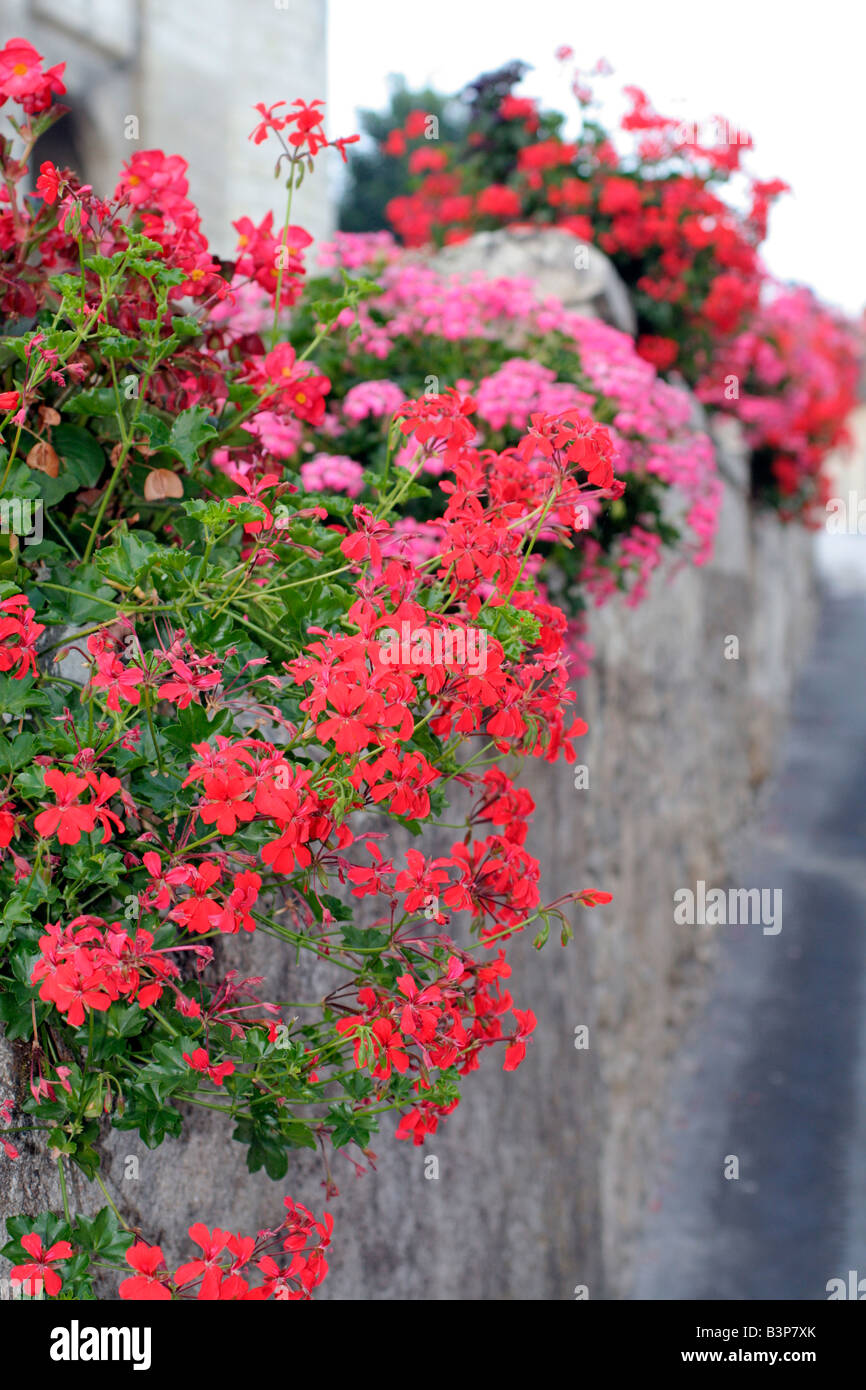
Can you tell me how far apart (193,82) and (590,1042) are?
508cm

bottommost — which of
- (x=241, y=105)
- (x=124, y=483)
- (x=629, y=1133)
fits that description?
(x=629, y=1133)

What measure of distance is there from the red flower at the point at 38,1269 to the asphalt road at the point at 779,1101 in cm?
378

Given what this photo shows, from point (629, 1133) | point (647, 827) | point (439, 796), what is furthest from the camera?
point (647, 827)

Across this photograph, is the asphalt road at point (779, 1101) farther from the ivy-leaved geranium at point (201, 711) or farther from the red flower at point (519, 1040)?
the ivy-leaved geranium at point (201, 711)

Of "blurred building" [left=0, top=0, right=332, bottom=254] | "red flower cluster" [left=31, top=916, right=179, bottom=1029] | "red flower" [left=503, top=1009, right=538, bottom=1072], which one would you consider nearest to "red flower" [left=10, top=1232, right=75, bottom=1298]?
"red flower cluster" [left=31, top=916, right=179, bottom=1029]

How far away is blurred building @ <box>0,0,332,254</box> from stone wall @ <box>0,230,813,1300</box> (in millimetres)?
3075

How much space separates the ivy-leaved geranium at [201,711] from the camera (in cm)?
132

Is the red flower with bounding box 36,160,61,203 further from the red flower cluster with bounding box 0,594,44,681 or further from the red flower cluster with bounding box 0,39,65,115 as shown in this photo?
the red flower cluster with bounding box 0,594,44,681

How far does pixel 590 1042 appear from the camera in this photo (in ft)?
14.2

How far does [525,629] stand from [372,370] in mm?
2246

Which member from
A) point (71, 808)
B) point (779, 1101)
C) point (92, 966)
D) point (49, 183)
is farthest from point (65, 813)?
point (779, 1101)

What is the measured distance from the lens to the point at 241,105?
636 cm

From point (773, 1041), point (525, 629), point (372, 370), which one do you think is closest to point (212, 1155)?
point (525, 629)
